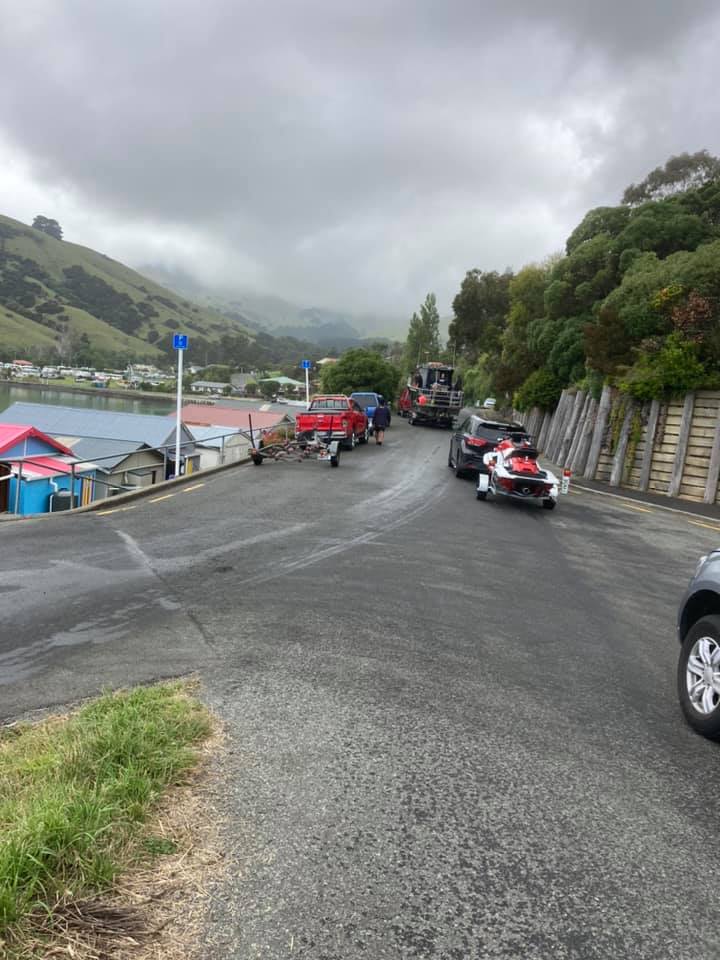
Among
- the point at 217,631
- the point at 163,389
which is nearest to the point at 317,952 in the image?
the point at 217,631

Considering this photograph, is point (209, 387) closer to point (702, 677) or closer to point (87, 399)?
point (87, 399)

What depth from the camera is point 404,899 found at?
2.63 meters

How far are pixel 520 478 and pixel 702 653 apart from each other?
33.0ft

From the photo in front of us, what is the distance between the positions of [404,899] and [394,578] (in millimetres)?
5378

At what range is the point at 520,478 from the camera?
1427 cm

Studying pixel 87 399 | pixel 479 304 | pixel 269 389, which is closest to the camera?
pixel 479 304

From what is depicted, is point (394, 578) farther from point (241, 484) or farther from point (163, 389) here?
point (163, 389)

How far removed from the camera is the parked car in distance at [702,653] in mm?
4219

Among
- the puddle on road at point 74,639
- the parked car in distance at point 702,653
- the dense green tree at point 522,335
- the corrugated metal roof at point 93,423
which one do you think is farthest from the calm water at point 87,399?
the parked car in distance at point 702,653

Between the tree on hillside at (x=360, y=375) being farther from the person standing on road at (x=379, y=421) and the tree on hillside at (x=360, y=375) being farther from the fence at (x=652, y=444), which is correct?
the fence at (x=652, y=444)

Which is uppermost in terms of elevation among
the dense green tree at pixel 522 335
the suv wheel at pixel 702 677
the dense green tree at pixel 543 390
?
the dense green tree at pixel 522 335

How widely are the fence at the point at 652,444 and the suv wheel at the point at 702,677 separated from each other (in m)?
14.3

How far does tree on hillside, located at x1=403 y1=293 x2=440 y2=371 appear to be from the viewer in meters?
90.0

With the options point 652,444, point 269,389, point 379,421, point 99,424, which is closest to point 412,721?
point 652,444
